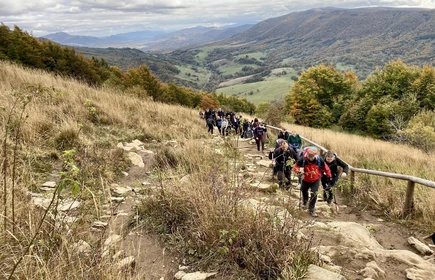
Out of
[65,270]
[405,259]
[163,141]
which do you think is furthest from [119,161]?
[405,259]

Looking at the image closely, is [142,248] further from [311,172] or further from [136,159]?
[311,172]

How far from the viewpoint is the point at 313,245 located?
3.52 metres

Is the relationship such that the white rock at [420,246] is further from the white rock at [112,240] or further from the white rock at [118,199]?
the white rock at [118,199]

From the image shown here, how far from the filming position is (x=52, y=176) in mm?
4523

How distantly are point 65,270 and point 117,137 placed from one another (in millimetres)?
5297

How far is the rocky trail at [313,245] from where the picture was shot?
2658 millimetres

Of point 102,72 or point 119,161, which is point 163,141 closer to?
point 119,161

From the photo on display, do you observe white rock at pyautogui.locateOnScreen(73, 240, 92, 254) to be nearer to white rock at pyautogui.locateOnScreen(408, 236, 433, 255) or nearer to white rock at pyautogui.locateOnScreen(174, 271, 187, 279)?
white rock at pyautogui.locateOnScreen(174, 271, 187, 279)

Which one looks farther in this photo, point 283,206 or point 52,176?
point 52,176

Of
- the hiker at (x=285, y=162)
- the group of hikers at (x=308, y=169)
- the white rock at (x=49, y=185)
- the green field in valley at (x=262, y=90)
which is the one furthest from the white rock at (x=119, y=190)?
the green field in valley at (x=262, y=90)

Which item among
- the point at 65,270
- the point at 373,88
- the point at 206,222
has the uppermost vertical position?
the point at 65,270

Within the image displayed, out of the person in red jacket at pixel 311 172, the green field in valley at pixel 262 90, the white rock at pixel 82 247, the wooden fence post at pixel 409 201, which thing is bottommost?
the green field in valley at pixel 262 90

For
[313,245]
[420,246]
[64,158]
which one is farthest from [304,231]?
[64,158]

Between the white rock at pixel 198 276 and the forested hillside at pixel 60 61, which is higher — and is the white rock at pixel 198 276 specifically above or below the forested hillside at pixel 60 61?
below
